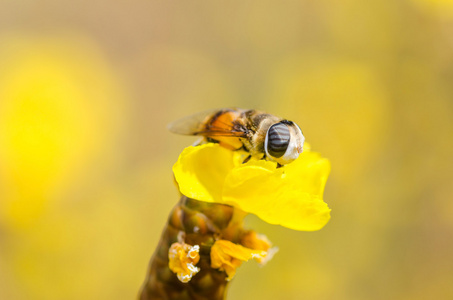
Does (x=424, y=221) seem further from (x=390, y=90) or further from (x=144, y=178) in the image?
(x=144, y=178)

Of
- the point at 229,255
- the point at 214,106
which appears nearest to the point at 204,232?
the point at 229,255

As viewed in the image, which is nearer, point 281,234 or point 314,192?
point 314,192

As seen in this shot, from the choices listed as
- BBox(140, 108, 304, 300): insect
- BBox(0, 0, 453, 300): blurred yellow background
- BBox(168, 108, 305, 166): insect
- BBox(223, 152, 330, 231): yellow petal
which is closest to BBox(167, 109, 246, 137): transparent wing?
BBox(168, 108, 305, 166): insect

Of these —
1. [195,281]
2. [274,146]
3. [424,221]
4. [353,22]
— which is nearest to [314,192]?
[274,146]

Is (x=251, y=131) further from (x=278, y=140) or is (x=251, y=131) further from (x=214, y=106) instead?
(x=214, y=106)

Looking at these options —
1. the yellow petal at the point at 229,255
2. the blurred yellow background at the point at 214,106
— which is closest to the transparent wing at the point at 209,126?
the yellow petal at the point at 229,255

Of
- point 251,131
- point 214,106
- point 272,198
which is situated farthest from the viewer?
point 214,106
